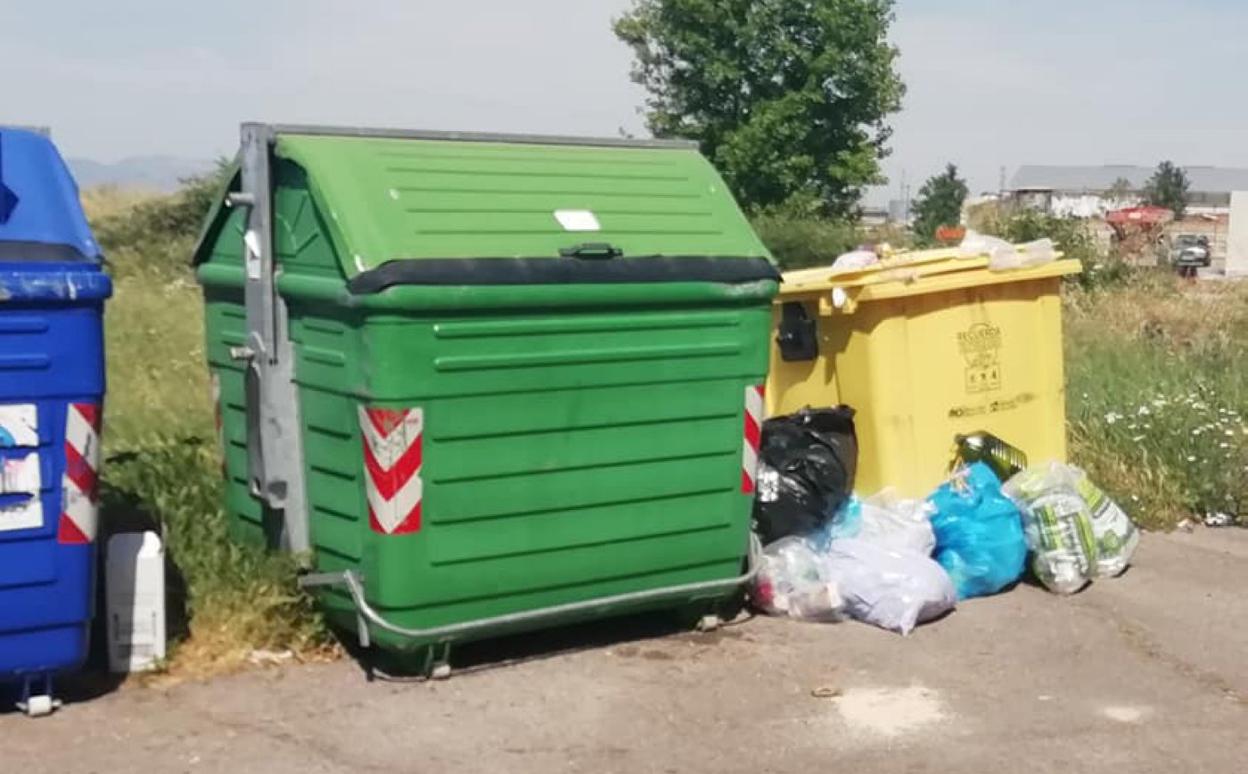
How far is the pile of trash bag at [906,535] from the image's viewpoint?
20.0 ft

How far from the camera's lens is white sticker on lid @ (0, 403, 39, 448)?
14.7 ft

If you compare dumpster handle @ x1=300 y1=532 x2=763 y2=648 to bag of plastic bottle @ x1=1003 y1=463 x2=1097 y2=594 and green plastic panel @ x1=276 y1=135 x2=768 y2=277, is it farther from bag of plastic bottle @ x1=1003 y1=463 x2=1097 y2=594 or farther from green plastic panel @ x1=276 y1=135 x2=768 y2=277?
bag of plastic bottle @ x1=1003 y1=463 x2=1097 y2=594

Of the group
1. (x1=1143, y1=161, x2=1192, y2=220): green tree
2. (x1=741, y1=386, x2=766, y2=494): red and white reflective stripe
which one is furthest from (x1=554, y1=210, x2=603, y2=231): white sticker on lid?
(x1=1143, y1=161, x2=1192, y2=220): green tree

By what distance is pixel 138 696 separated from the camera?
500 cm

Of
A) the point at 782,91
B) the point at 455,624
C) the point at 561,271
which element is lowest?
the point at 455,624

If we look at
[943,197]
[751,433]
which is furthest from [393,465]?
[943,197]

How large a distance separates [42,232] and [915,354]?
12.3 feet

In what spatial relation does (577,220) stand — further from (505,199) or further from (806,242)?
(806,242)

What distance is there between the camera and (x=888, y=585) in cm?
609

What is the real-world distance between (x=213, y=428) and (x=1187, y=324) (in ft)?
35.4

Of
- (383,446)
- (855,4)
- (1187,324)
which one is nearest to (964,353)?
(383,446)

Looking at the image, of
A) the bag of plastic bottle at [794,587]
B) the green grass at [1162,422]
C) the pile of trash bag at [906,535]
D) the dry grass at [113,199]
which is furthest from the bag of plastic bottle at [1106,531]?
the dry grass at [113,199]

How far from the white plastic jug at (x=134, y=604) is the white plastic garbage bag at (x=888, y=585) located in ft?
8.20

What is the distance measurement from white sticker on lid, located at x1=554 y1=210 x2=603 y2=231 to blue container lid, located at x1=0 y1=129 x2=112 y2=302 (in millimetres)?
1536
